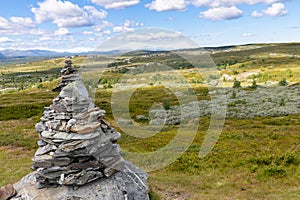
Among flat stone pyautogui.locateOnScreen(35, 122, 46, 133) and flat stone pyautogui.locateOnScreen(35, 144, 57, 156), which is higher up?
flat stone pyautogui.locateOnScreen(35, 122, 46, 133)

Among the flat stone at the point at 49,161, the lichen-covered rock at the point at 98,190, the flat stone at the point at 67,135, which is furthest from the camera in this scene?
the flat stone at the point at 49,161

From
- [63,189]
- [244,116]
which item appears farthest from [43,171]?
[244,116]

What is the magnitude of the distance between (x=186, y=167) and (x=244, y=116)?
1008 inches

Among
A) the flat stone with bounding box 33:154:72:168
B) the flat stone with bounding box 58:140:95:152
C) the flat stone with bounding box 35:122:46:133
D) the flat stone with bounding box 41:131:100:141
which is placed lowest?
the flat stone with bounding box 33:154:72:168

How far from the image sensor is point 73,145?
476 inches

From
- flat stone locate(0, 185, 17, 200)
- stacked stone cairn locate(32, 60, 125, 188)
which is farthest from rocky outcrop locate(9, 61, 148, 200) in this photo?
flat stone locate(0, 185, 17, 200)

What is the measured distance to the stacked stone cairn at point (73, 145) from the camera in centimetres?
1223

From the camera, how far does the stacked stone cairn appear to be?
12.2 meters

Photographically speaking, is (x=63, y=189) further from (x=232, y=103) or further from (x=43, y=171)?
(x=232, y=103)

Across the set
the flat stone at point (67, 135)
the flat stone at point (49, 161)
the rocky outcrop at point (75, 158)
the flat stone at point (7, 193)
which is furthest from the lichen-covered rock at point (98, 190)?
the flat stone at point (67, 135)

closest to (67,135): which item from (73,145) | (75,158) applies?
(73,145)

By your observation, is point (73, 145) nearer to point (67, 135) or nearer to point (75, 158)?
point (67, 135)

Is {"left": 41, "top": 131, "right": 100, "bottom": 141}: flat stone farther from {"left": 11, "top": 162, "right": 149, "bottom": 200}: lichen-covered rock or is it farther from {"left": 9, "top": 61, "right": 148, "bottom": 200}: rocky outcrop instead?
{"left": 11, "top": 162, "right": 149, "bottom": 200}: lichen-covered rock

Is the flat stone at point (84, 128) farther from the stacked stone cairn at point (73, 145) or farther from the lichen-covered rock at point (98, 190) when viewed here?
the lichen-covered rock at point (98, 190)
